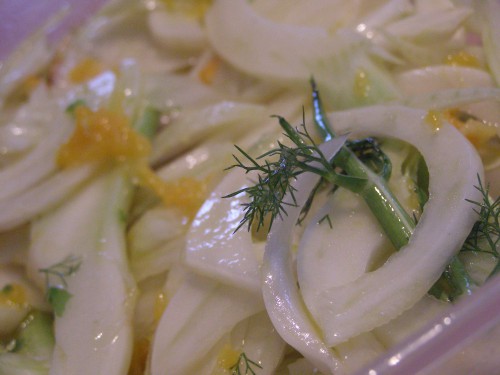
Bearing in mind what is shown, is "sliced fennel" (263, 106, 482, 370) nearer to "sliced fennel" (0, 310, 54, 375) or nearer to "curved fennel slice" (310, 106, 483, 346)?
"curved fennel slice" (310, 106, 483, 346)

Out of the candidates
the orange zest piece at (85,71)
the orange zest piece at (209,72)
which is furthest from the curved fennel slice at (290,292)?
the orange zest piece at (85,71)

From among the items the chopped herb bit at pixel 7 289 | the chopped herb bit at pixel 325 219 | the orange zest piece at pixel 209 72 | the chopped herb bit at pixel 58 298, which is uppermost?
the chopped herb bit at pixel 325 219

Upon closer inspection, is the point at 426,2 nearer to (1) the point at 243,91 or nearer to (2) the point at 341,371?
(1) the point at 243,91

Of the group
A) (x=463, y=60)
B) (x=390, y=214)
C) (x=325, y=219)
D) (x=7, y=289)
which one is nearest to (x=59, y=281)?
(x=7, y=289)

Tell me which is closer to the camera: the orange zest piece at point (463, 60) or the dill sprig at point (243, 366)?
the dill sprig at point (243, 366)

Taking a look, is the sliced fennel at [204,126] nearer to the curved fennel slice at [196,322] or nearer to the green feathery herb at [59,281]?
the green feathery herb at [59,281]
